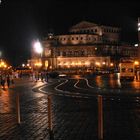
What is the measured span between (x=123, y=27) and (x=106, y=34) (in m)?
33.3

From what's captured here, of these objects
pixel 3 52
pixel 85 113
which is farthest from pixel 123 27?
pixel 85 113

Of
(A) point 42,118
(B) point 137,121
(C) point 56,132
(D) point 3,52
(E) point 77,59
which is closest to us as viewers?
(C) point 56,132

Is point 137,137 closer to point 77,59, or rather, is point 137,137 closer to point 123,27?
point 77,59

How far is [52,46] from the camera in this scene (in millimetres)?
164000

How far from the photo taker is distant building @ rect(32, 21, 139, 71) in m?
158

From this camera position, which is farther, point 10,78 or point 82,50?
point 82,50

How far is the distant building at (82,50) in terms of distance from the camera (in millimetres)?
158125

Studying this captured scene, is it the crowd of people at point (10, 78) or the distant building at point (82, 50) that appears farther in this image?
the distant building at point (82, 50)

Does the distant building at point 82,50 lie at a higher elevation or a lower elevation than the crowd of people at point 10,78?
higher

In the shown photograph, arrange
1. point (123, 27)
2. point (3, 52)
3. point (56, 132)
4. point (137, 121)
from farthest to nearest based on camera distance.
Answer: point (123, 27) → point (3, 52) → point (137, 121) → point (56, 132)

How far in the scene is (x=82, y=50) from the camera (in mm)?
161625

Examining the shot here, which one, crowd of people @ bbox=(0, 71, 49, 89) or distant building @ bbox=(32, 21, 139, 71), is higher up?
distant building @ bbox=(32, 21, 139, 71)

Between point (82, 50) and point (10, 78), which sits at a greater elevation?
point (82, 50)

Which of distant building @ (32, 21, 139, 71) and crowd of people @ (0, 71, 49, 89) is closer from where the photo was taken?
crowd of people @ (0, 71, 49, 89)
